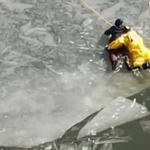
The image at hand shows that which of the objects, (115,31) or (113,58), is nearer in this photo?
(113,58)

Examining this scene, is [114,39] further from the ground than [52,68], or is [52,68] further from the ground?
[114,39]

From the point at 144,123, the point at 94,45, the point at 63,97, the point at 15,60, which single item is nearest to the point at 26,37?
the point at 15,60

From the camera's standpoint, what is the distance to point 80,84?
2.24m

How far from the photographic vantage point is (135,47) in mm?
2348

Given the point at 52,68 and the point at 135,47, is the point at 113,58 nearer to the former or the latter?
the point at 135,47

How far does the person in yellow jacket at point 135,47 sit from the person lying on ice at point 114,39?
0.02 meters

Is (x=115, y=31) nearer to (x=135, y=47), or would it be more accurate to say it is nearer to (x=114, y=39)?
(x=114, y=39)

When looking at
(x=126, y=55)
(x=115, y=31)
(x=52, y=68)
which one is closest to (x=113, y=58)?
(x=126, y=55)

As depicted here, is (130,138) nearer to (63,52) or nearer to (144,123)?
(144,123)

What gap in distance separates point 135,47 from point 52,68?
1.57 ft

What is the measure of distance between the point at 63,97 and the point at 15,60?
0.41 meters

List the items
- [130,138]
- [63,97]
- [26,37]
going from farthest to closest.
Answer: [26,37] → [63,97] → [130,138]

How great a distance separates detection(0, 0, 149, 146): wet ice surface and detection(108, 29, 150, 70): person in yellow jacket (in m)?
0.09

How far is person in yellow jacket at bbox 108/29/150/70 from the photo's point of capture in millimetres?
2305
